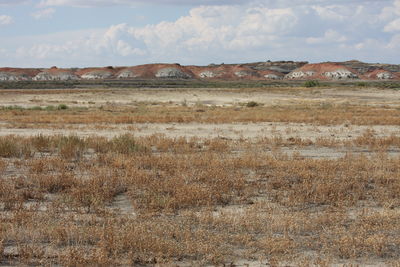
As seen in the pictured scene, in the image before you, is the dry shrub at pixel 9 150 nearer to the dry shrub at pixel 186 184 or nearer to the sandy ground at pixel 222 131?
the dry shrub at pixel 186 184

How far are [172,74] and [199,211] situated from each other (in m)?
157

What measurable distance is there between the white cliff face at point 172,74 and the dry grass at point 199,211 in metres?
150

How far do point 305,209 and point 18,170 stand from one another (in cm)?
722

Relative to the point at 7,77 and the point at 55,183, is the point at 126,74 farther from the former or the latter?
the point at 55,183

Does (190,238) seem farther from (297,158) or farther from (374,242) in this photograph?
(297,158)

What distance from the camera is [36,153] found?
16.0 meters

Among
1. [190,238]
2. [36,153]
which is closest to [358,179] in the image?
[190,238]

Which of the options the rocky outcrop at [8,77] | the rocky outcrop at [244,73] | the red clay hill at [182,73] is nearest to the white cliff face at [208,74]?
the red clay hill at [182,73]

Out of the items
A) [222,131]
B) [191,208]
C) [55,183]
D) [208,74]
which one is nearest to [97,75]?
[208,74]

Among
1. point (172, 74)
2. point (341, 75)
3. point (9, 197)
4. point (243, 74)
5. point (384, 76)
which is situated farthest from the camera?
point (243, 74)

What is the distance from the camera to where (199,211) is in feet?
28.6

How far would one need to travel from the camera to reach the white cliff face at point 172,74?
164 m

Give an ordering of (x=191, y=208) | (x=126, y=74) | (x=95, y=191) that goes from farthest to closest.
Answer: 1. (x=126, y=74)
2. (x=95, y=191)
3. (x=191, y=208)

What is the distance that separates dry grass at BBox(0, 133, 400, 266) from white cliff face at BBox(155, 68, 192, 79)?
150 metres
